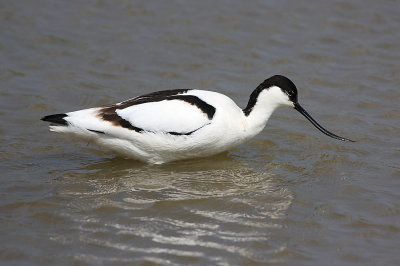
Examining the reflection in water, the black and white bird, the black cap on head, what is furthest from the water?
the black cap on head

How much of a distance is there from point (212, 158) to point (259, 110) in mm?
765

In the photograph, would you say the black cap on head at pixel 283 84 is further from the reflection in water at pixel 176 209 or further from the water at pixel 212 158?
the reflection in water at pixel 176 209

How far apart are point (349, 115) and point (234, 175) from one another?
220cm

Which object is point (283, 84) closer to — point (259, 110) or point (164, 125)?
point (259, 110)

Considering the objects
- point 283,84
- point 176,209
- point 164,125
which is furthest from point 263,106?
point 176,209

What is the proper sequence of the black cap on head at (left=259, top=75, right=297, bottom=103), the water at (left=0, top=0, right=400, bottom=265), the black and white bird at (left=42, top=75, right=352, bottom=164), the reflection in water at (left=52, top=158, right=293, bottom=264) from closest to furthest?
the reflection in water at (left=52, top=158, right=293, bottom=264), the water at (left=0, top=0, right=400, bottom=265), the black and white bird at (left=42, top=75, right=352, bottom=164), the black cap on head at (left=259, top=75, right=297, bottom=103)

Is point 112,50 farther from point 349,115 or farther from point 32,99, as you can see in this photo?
point 349,115

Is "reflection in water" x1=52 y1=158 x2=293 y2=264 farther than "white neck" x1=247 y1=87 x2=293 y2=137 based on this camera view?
No

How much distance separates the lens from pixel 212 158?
7301 mm

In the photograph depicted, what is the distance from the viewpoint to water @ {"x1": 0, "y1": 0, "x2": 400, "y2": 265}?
535cm

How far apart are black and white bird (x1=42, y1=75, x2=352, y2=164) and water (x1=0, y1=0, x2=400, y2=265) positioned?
0.86 feet

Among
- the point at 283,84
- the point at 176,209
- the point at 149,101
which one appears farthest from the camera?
the point at 283,84

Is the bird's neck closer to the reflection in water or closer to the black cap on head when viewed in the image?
the black cap on head

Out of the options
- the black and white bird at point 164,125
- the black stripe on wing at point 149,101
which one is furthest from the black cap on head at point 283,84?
the black stripe on wing at point 149,101
